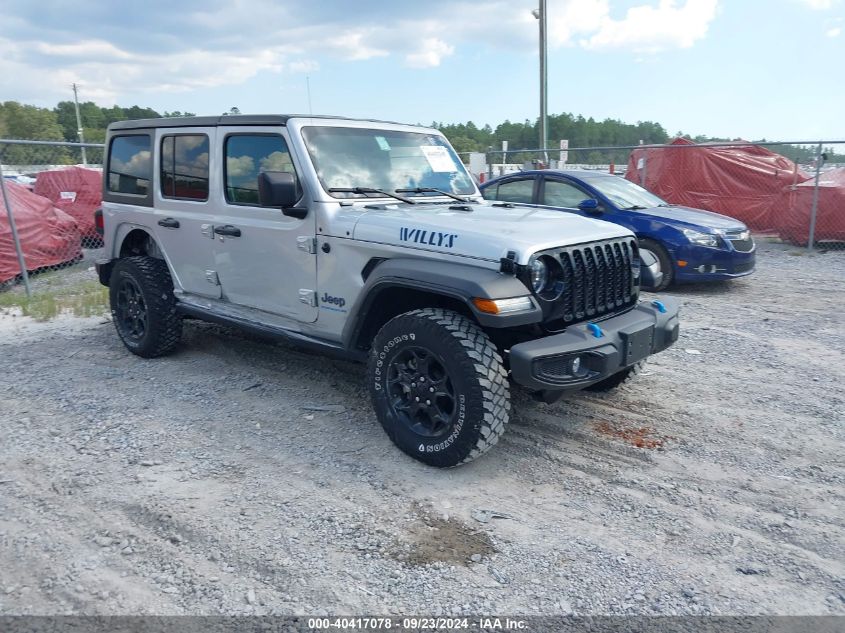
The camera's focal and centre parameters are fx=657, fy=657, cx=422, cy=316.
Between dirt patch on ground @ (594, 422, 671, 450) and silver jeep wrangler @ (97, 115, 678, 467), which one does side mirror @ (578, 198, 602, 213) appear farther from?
dirt patch on ground @ (594, 422, 671, 450)

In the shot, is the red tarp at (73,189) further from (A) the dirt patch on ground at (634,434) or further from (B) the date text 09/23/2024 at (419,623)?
(B) the date text 09/23/2024 at (419,623)

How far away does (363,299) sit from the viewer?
3.93 meters

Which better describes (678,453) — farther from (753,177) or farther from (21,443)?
(753,177)

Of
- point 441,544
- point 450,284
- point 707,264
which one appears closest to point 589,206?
point 707,264

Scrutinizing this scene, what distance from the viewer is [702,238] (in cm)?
831

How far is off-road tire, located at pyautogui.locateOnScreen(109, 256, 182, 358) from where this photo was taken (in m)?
A: 5.51

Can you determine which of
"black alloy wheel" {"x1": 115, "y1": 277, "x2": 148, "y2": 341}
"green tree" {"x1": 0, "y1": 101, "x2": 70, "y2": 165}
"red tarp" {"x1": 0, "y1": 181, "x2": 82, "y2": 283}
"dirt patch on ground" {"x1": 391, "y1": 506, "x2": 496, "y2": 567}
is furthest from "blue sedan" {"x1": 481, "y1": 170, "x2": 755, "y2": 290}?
"green tree" {"x1": 0, "y1": 101, "x2": 70, "y2": 165}

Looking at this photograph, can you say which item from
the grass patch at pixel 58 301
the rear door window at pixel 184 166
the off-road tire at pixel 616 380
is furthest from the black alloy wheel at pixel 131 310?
the off-road tire at pixel 616 380

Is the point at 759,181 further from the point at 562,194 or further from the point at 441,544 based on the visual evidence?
the point at 441,544

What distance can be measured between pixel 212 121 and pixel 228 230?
0.89 metres

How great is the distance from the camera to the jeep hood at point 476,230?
3.55 meters

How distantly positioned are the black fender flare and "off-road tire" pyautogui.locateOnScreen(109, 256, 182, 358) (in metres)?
2.33

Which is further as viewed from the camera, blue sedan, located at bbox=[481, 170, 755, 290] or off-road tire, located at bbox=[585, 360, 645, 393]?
blue sedan, located at bbox=[481, 170, 755, 290]

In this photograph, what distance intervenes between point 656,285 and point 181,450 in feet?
11.3
